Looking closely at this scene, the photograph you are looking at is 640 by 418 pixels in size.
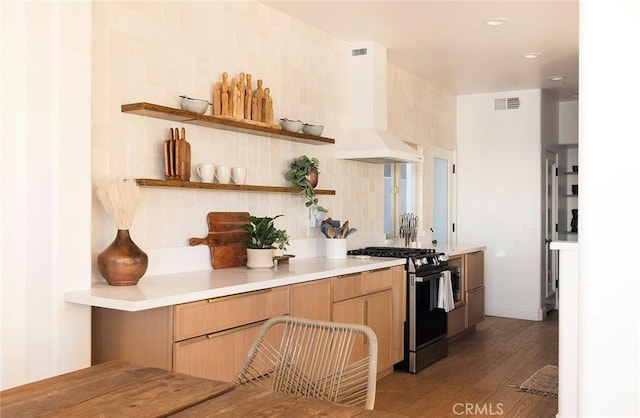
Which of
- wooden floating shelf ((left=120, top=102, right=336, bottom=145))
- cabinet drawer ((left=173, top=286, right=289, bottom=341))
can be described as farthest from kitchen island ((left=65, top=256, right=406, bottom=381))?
wooden floating shelf ((left=120, top=102, right=336, bottom=145))

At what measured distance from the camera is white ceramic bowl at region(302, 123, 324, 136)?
4.65m

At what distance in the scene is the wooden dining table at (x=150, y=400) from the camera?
151cm

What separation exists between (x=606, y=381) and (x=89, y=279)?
2.23 m

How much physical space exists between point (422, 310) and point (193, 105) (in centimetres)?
Answer: 250

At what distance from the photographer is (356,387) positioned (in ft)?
6.31

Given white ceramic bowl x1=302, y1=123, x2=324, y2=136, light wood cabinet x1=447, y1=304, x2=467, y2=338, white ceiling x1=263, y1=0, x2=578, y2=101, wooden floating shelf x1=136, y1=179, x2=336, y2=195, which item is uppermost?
white ceiling x1=263, y1=0, x2=578, y2=101

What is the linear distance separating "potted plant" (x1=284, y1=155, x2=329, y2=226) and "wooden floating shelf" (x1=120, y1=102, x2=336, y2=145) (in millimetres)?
165

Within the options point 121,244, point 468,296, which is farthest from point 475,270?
point 121,244

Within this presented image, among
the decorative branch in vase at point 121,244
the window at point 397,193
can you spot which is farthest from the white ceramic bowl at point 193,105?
the window at point 397,193

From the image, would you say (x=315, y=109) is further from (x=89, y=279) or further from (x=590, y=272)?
(x=590, y=272)

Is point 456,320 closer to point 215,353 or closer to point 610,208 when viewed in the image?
point 215,353

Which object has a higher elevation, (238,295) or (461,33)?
(461,33)

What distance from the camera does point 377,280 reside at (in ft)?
15.0

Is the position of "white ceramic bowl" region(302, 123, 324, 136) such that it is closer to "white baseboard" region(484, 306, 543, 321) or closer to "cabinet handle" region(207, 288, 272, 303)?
"cabinet handle" region(207, 288, 272, 303)
